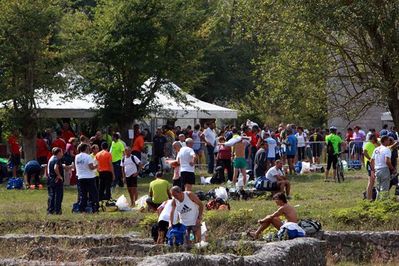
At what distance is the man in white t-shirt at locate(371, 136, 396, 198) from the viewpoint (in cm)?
2181

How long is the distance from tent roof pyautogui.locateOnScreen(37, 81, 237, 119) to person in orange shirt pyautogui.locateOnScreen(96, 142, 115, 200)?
10.2 metres

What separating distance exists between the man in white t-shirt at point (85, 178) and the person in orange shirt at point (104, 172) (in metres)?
1.00

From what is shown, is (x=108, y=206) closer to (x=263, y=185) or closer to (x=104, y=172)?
(x=104, y=172)

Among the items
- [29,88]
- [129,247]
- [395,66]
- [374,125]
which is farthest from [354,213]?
[374,125]

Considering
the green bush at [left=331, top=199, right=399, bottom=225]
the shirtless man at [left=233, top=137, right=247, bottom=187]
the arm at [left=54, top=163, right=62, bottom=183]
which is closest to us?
the green bush at [left=331, top=199, right=399, bottom=225]

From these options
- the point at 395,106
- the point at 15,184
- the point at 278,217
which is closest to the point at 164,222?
the point at 278,217

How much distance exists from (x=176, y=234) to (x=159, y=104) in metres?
19.8

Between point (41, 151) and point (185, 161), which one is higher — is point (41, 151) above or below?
above

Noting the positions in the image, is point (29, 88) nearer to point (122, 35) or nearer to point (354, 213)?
point (122, 35)

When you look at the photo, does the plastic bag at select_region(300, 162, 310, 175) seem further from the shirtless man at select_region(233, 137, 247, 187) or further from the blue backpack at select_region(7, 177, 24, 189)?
the blue backpack at select_region(7, 177, 24, 189)

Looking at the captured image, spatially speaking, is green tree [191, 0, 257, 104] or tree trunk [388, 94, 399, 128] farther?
green tree [191, 0, 257, 104]

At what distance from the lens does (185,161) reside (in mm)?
22766

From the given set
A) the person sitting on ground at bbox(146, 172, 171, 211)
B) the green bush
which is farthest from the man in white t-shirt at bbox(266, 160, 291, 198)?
the green bush

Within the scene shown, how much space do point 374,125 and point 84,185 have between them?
29.1m
